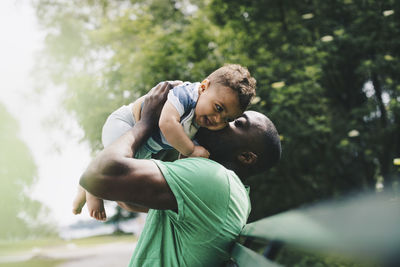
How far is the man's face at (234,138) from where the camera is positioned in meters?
1.73

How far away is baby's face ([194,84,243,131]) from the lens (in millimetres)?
1749

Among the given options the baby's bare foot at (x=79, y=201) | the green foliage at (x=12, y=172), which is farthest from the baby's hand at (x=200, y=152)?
the green foliage at (x=12, y=172)

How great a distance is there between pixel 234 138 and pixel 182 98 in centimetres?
32

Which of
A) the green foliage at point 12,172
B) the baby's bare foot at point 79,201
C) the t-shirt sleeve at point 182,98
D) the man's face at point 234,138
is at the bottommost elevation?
the green foliage at point 12,172

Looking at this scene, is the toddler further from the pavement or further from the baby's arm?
the pavement

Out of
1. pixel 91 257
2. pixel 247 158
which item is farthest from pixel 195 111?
pixel 91 257

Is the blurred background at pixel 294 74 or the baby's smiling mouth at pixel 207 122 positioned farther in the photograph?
the blurred background at pixel 294 74

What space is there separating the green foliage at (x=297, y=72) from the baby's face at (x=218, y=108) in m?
5.45

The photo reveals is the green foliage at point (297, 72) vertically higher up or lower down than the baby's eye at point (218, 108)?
lower down

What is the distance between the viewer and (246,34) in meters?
8.82

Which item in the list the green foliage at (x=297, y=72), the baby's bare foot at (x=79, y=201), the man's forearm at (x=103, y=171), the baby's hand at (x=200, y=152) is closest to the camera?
the man's forearm at (x=103, y=171)

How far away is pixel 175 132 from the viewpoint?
62.9 inches

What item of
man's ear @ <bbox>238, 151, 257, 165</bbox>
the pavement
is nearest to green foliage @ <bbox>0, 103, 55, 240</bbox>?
the pavement

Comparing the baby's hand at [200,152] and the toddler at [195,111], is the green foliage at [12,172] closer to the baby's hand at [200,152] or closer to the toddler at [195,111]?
the toddler at [195,111]
